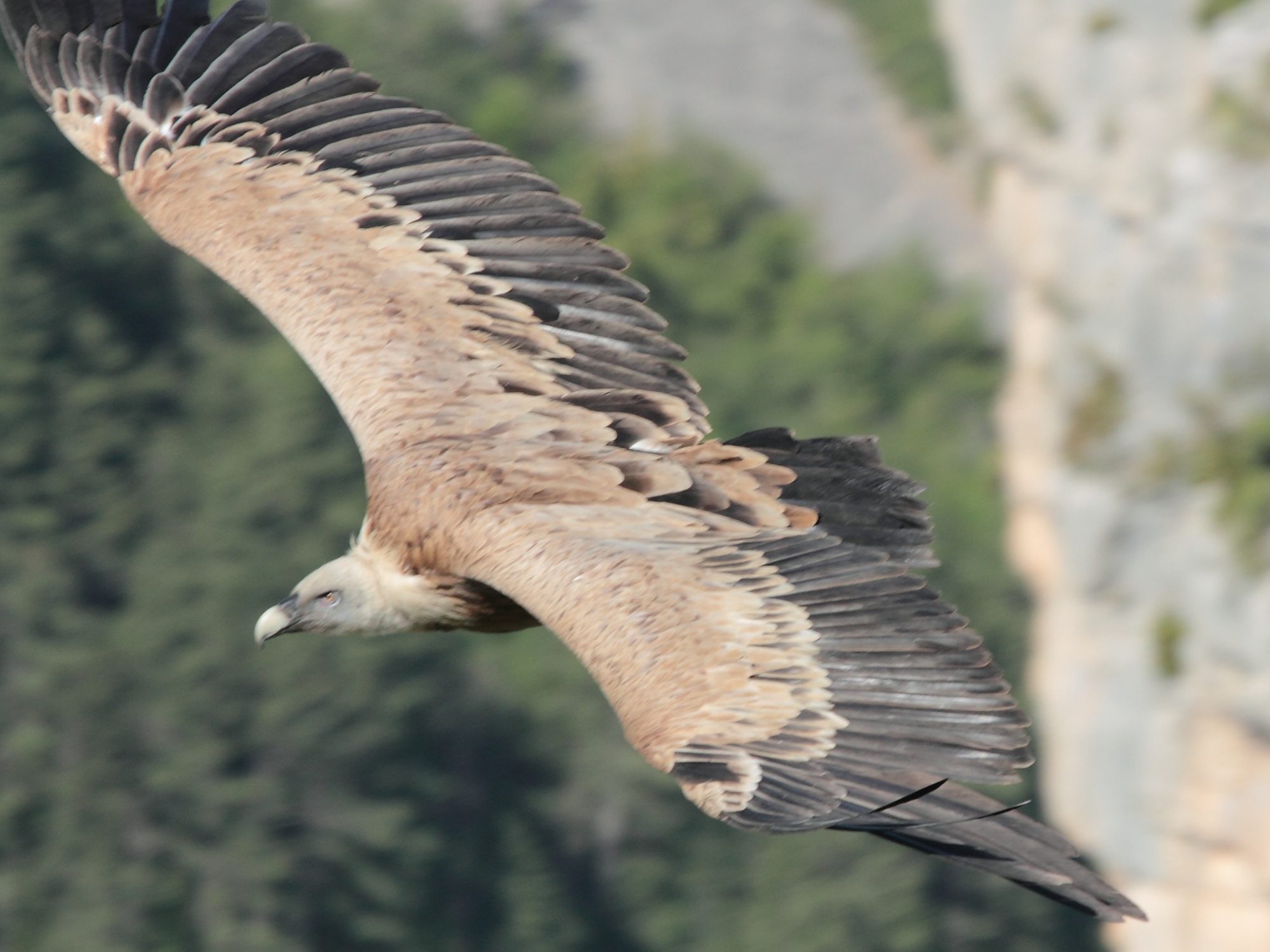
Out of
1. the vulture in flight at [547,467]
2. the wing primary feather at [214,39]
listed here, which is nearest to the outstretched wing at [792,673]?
the vulture in flight at [547,467]

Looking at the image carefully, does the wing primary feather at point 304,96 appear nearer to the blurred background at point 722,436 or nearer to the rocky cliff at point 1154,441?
the rocky cliff at point 1154,441

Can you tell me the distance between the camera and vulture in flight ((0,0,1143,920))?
27.4 ft

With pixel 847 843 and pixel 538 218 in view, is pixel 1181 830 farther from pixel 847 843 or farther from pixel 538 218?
pixel 538 218

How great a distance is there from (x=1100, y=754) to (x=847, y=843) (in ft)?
28.8

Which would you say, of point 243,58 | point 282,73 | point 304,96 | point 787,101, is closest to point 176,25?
point 243,58

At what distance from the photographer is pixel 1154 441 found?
36375 millimetres

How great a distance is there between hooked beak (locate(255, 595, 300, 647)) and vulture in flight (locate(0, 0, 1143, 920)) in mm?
16

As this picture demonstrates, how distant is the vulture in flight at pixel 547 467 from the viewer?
328 inches

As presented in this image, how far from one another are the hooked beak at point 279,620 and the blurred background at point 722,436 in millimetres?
25347

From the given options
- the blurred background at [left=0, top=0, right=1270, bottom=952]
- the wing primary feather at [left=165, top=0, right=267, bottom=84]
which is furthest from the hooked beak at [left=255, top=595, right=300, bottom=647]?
the blurred background at [left=0, top=0, right=1270, bottom=952]

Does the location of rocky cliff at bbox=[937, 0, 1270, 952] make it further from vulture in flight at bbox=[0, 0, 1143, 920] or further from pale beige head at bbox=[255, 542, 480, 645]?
pale beige head at bbox=[255, 542, 480, 645]

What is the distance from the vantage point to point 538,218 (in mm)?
10922

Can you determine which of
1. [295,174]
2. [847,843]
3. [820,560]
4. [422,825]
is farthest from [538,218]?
[422,825]

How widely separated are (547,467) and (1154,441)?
28353mm
